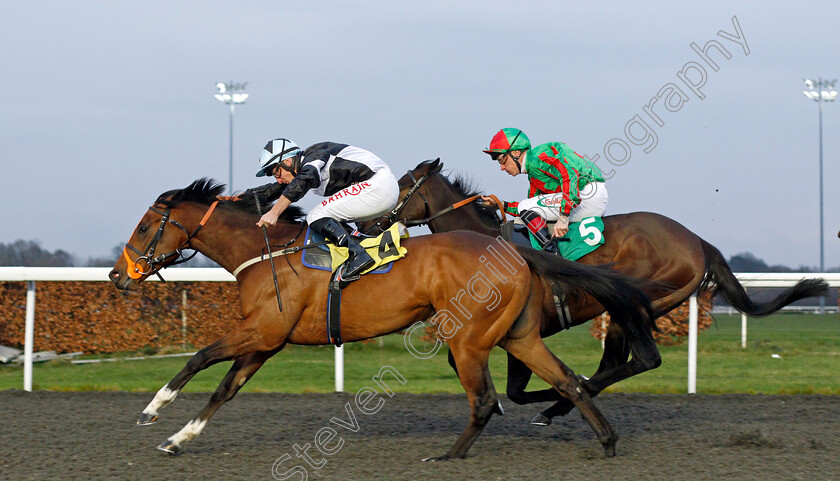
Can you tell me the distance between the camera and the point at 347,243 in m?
3.91

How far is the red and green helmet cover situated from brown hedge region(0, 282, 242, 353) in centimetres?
371

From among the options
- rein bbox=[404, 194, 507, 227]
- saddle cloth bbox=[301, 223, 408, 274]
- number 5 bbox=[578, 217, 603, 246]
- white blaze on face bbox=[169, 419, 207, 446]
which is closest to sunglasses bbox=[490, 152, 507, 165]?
rein bbox=[404, 194, 507, 227]

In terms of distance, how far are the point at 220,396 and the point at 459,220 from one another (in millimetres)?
1763

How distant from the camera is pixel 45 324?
24.3 ft

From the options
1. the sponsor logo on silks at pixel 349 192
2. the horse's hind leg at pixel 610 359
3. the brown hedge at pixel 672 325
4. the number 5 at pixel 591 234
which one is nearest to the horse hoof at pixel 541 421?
the horse's hind leg at pixel 610 359

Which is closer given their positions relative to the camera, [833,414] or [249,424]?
[249,424]

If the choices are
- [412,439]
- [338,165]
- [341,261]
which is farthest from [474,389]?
[338,165]

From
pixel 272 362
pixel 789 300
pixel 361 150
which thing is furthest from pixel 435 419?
pixel 272 362

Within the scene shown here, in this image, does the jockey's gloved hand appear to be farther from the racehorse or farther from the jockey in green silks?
the jockey in green silks

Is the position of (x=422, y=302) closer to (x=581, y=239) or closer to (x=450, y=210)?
(x=450, y=210)

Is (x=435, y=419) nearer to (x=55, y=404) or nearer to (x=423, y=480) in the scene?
(x=423, y=480)

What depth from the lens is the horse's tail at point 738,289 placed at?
5004 mm

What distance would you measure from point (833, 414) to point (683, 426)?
111 cm

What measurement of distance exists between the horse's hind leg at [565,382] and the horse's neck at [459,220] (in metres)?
1.12
